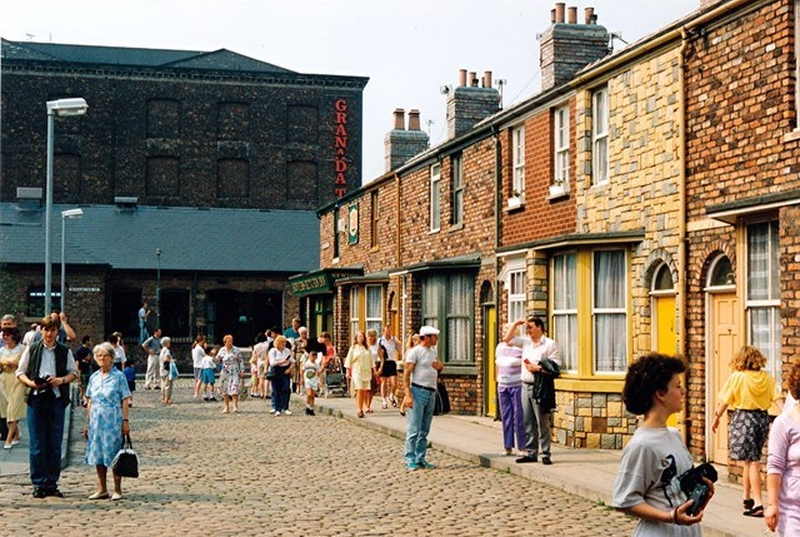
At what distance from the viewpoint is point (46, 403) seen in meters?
13.1

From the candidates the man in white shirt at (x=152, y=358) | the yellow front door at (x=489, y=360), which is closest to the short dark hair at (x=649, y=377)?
the yellow front door at (x=489, y=360)

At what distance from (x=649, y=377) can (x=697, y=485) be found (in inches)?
19.3

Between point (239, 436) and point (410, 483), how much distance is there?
724 cm

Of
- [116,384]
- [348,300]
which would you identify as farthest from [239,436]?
[348,300]

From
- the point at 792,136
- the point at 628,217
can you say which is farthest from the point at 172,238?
the point at 792,136

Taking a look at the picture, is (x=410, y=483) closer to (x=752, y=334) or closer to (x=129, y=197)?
(x=752, y=334)

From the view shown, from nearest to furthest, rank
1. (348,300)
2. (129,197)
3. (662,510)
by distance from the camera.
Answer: (662,510) < (348,300) < (129,197)

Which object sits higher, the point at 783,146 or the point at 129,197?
the point at 129,197

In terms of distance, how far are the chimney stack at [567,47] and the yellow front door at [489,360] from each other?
4687mm

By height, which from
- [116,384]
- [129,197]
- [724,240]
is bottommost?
[116,384]

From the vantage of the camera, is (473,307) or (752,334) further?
(473,307)

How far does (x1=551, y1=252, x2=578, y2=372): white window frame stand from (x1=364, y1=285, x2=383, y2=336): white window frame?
1293cm

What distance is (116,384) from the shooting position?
13.1 m

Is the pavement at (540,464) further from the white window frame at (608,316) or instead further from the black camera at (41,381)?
the black camera at (41,381)
